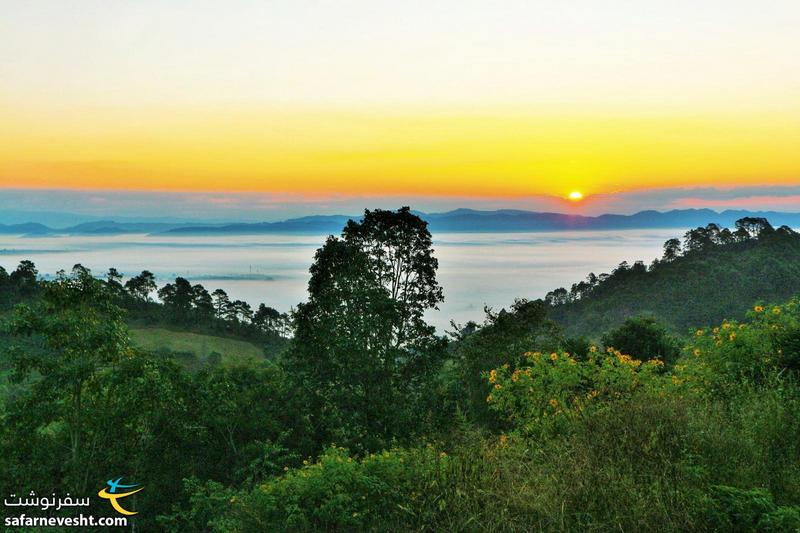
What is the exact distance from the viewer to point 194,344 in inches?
2758

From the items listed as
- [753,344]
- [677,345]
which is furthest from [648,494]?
[677,345]

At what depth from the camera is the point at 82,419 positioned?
1468 cm

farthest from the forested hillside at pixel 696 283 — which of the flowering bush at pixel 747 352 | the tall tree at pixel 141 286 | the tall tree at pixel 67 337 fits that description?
the tall tree at pixel 141 286

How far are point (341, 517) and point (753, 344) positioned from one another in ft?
25.3

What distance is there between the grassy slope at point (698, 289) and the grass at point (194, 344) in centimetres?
4392

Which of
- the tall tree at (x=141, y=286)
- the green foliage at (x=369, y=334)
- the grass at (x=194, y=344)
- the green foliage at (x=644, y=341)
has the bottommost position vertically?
the grass at (x=194, y=344)

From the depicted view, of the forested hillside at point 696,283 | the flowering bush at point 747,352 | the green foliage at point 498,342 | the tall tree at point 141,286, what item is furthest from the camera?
the tall tree at point 141,286

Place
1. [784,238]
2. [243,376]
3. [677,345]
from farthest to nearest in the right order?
[784,238] < [677,345] < [243,376]

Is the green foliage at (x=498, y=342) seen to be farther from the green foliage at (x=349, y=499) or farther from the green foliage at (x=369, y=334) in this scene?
the green foliage at (x=349, y=499)

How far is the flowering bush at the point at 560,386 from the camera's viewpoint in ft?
28.1

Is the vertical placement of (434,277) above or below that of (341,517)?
above

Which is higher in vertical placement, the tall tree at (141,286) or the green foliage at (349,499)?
the green foliage at (349,499)

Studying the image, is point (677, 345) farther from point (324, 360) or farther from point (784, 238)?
point (784, 238)

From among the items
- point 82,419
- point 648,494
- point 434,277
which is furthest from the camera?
point 434,277
